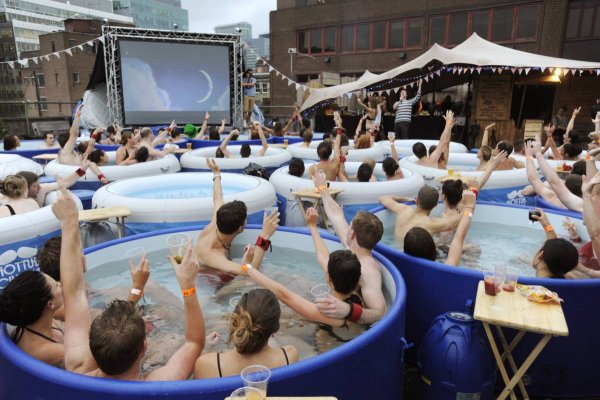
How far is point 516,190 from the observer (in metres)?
6.00

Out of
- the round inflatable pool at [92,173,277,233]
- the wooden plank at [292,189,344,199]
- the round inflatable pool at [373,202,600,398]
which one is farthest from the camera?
the wooden plank at [292,189,344,199]

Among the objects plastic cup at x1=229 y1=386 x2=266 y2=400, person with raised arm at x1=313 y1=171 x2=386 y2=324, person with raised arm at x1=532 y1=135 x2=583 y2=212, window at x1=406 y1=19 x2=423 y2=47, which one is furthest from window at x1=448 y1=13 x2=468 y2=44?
plastic cup at x1=229 y1=386 x2=266 y2=400

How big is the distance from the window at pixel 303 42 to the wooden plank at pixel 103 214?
21219mm

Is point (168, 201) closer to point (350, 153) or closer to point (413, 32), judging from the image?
point (350, 153)

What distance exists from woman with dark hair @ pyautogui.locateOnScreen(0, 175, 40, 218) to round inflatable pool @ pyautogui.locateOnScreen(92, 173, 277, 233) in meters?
0.79

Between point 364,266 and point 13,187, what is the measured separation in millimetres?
3357

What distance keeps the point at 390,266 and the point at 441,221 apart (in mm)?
1315

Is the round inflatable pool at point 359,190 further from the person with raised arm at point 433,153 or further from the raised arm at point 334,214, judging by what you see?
the raised arm at point 334,214

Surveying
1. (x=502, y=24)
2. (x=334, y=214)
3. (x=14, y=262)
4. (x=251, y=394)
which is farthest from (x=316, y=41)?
(x=251, y=394)

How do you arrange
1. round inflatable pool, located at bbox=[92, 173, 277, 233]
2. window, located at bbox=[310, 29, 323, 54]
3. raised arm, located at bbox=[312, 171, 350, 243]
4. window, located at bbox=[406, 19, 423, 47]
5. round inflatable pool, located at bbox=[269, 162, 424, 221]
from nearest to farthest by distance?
1. raised arm, located at bbox=[312, 171, 350, 243]
2. round inflatable pool, located at bbox=[92, 173, 277, 233]
3. round inflatable pool, located at bbox=[269, 162, 424, 221]
4. window, located at bbox=[406, 19, 423, 47]
5. window, located at bbox=[310, 29, 323, 54]

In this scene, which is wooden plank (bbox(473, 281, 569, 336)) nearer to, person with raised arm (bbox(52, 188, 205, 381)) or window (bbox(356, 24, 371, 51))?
person with raised arm (bbox(52, 188, 205, 381))

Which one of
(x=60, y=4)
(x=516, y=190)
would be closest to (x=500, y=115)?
(x=516, y=190)

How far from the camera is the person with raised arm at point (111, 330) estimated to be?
5.50ft

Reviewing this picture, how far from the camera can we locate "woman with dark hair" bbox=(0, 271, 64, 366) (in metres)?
1.91
